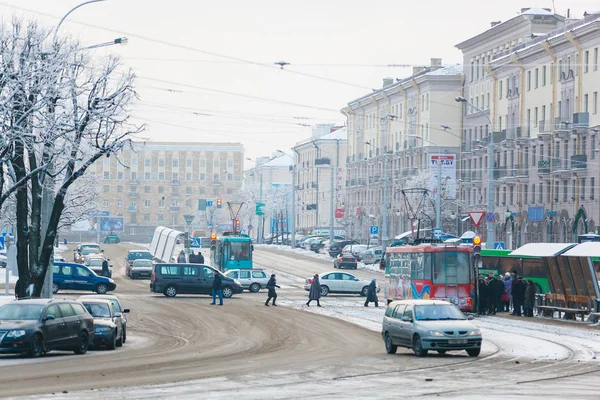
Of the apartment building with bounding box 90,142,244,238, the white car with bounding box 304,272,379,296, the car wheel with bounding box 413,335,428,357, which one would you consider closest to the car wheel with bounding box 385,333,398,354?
the car wheel with bounding box 413,335,428,357

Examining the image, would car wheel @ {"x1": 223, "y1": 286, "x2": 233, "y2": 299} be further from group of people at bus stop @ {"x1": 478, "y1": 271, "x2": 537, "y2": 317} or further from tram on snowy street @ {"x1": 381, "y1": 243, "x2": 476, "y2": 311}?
group of people at bus stop @ {"x1": 478, "y1": 271, "x2": 537, "y2": 317}

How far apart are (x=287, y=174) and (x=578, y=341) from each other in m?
162

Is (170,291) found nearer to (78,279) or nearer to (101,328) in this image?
(78,279)

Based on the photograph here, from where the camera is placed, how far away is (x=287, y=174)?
194 meters

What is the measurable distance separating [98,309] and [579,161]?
53.8 m

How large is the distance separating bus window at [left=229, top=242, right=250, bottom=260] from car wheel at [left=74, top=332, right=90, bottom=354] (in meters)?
45.5

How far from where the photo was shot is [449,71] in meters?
111

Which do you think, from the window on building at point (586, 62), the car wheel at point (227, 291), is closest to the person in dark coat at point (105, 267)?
the car wheel at point (227, 291)

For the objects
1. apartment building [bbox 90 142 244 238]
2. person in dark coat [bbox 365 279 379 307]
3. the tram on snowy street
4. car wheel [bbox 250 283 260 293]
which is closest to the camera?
the tram on snowy street

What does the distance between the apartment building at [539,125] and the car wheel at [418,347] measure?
46.6m

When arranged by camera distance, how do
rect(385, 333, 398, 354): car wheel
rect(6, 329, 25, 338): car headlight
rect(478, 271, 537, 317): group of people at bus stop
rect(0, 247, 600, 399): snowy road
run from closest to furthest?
1. rect(0, 247, 600, 399): snowy road
2. rect(6, 329, 25, 338): car headlight
3. rect(385, 333, 398, 354): car wheel
4. rect(478, 271, 537, 317): group of people at bus stop

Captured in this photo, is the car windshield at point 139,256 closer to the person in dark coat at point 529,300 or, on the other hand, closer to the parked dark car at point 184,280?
the parked dark car at point 184,280

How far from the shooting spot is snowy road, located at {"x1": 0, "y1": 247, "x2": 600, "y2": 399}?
19141mm

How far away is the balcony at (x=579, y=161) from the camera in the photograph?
3093 inches
